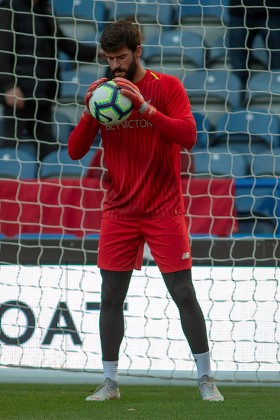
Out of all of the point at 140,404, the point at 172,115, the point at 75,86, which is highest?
the point at 172,115

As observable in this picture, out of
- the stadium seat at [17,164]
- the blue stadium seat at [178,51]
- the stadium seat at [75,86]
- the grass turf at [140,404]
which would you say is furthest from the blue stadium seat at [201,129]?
the grass turf at [140,404]

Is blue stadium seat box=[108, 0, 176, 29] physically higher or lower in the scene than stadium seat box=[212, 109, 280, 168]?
higher

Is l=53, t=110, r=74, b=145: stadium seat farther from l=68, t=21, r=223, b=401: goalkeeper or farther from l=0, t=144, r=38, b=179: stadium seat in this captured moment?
l=68, t=21, r=223, b=401: goalkeeper

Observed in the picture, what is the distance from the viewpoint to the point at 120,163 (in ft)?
13.3

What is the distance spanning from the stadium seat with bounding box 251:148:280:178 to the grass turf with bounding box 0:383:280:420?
83.3 inches

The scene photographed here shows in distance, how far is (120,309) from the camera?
409 centimetres

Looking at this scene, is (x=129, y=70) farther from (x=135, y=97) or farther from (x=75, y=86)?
(x=75, y=86)

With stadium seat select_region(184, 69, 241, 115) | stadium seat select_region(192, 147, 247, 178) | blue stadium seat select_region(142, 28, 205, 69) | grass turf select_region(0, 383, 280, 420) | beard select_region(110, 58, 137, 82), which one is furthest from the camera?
blue stadium seat select_region(142, 28, 205, 69)

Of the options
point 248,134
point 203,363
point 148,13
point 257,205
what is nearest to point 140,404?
point 203,363

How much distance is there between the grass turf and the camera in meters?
3.71

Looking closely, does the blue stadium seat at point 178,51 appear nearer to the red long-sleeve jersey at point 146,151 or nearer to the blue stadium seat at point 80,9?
the blue stadium seat at point 80,9

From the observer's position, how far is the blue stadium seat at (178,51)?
735 cm

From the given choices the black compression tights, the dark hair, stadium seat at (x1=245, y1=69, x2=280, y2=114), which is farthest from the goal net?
the dark hair

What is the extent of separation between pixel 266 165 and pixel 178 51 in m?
1.33
